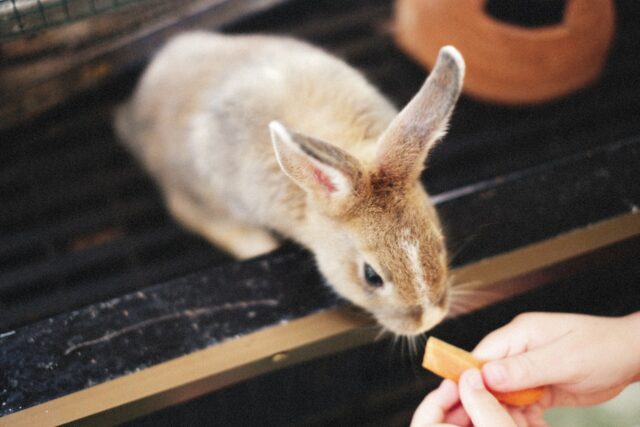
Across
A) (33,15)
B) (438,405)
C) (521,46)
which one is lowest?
(438,405)

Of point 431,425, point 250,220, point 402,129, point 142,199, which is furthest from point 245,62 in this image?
point 431,425

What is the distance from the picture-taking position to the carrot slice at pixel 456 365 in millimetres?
1252

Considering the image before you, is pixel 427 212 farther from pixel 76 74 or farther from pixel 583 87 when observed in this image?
pixel 76 74

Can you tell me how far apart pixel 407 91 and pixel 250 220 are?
783 mm

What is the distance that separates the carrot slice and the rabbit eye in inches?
6.5

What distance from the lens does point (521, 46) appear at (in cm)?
196

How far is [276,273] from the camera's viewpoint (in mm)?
1534

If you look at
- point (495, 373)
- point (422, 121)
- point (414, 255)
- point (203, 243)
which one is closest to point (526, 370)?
point (495, 373)

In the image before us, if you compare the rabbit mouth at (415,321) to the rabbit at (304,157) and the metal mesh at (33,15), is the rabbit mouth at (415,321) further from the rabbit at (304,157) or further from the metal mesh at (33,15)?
the metal mesh at (33,15)

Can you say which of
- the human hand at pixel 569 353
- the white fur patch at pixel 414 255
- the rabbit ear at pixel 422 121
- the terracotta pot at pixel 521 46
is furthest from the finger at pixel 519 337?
the terracotta pot at pixel 521 46

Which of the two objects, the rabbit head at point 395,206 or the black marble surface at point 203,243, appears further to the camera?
the black marble surface at point 203,243

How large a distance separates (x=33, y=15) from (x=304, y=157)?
1.00 metres

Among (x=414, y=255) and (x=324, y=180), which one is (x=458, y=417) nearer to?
(x=414, y=255)

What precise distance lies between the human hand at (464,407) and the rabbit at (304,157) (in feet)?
0.47
